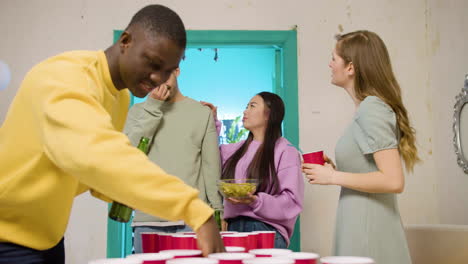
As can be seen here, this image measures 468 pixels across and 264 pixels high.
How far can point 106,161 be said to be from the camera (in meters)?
0.80

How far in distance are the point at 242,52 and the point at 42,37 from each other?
2.60 meters

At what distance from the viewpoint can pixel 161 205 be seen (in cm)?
82

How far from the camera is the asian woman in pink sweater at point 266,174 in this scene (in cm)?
227

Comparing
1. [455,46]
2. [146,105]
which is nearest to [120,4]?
[146,105]

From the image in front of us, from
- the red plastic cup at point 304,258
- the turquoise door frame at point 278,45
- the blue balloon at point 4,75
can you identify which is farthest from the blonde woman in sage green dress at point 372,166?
the blue balloon at point 4,75

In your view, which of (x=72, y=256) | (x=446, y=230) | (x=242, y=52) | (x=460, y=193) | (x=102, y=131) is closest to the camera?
(x=102, y=131)

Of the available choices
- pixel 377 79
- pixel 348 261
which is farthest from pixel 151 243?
pixel 377 79

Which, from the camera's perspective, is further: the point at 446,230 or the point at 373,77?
the point at 446,230

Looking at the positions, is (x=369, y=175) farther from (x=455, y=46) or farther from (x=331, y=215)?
(x=455, y=46)

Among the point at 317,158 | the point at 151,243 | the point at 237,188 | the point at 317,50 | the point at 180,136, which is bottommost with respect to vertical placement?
the point at 151,243

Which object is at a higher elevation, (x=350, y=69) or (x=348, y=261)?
(x=350, y=69)

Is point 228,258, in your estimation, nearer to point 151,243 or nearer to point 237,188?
point 151,243

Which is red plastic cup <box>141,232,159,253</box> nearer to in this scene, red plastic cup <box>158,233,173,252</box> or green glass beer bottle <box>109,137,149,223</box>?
red plastic cup <box>158,233,173,252</box>

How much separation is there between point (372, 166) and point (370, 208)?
159 mm
